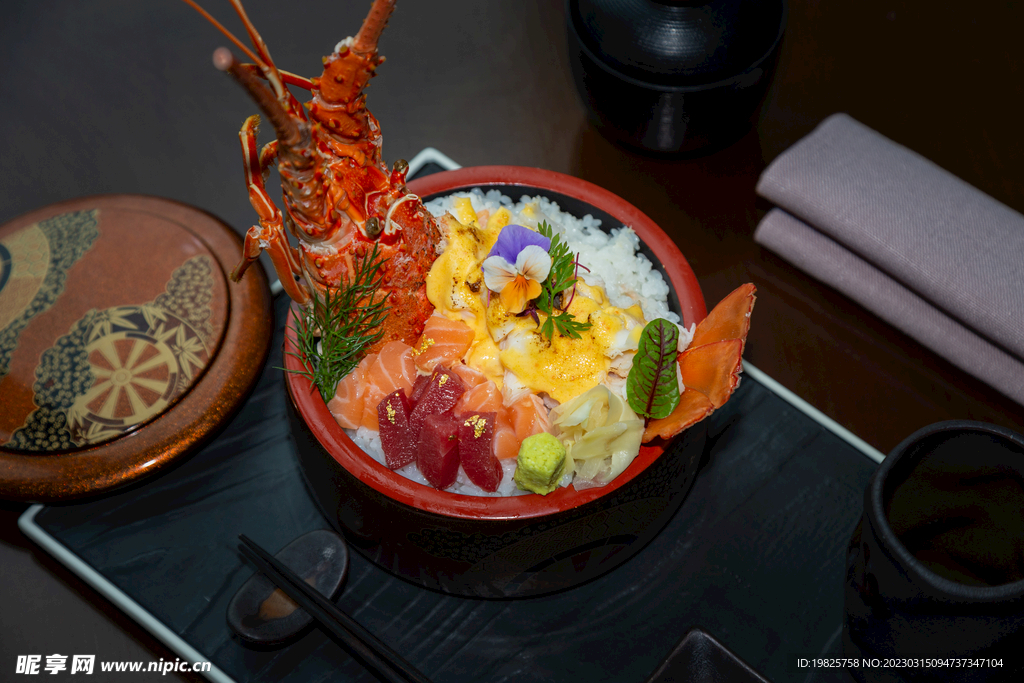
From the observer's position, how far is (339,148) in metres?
1.08

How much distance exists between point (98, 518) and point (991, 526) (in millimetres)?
1362

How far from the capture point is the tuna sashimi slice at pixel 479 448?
1049mm

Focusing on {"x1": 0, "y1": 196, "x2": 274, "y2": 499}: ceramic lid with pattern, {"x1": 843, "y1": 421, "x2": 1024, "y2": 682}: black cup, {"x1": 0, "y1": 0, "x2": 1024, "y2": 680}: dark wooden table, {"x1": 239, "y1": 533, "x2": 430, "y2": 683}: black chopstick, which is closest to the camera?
{"x1": 843, "y1": 421, "x2": 1024, "y2": 682}: black cup

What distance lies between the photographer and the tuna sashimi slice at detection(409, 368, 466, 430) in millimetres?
1092

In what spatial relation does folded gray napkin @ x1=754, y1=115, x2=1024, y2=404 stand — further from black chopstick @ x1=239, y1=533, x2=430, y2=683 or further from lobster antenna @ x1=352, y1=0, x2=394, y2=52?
black chopstick @ x1=239, y1=533, x2=430, y2=683

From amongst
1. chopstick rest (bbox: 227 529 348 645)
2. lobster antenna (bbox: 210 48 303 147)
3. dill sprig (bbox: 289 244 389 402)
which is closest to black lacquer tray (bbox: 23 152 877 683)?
chopstick rest (bbox: 227 529 348 645)

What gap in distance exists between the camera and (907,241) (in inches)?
55.3

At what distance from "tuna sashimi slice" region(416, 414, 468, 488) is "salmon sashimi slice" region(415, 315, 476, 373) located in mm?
103

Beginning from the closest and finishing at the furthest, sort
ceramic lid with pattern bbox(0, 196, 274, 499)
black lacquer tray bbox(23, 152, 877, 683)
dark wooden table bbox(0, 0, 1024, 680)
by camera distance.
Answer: black lacquer tray bbox(23, 152, 877, 683) → ceramic lid with pattern bbox(0, 196, 274, 499) → dark wooden table bbox(0, 0, 1024, 680)

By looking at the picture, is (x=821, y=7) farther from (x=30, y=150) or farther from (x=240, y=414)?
(x=30, y=150)

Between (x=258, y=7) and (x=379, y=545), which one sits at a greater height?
(x=258, y=7)

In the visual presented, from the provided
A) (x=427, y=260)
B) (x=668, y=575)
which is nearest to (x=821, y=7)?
(x=427, y=260)

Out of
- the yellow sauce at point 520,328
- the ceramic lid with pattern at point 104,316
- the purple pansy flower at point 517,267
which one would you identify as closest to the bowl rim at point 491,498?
the yellow sauce at point 520,328

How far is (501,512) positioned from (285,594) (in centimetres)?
44
